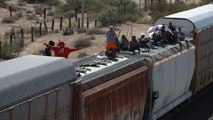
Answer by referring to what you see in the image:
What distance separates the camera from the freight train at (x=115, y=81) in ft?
31.5

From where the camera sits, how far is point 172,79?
1625cm

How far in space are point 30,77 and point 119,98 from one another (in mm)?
3723

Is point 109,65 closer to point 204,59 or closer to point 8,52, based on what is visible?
point 204,59

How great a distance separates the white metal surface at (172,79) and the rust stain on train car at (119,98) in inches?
36.8

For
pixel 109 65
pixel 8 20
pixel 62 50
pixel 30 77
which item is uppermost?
pixel 62 50

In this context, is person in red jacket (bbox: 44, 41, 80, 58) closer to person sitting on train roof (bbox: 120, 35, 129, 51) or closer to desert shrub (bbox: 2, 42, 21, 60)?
person sitting on train roof (bbox: 120, 35, 129, 51)

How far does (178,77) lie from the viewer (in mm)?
16734

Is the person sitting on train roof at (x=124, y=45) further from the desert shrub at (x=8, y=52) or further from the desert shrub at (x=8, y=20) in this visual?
the desert shrub at (x=8, y=20)

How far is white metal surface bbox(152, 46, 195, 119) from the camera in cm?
1529

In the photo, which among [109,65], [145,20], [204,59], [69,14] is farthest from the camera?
[69,14]

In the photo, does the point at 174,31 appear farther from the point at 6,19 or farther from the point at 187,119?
the point at 6,19

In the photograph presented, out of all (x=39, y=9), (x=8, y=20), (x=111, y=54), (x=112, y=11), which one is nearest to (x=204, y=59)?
(x=111, y=54)

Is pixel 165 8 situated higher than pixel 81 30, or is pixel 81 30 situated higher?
pixel 165 8

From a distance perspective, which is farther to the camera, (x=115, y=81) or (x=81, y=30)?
(x=81, y=30)
